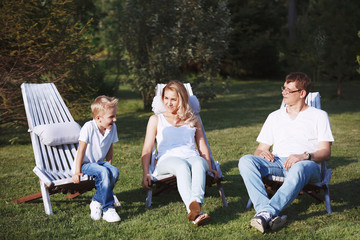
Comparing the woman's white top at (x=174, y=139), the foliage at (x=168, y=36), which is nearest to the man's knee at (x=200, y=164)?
the woman's white top at (x=174, y=139)

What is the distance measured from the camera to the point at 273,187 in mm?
4488

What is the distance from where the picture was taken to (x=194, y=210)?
13.0 feet

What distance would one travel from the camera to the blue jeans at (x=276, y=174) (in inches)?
154

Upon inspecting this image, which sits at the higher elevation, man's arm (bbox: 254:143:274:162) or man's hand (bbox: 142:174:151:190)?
man's arm (bbox: 254:143:274:162)

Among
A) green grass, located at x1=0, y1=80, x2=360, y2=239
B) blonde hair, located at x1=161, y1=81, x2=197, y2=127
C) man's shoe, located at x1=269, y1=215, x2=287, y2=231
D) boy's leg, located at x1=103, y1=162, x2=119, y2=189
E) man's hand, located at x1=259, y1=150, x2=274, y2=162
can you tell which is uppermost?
blonde hair, located at x1=161, y1=81, x2=197, y2=127

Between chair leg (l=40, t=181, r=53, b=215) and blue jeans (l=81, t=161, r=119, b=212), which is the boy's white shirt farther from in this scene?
chair leg (l=40, t=181, r=53, b=215)

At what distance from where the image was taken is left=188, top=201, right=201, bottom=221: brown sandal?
3957mm

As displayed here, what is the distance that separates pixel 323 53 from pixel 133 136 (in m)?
8.87

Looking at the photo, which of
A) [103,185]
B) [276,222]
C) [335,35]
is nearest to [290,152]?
[276,222]

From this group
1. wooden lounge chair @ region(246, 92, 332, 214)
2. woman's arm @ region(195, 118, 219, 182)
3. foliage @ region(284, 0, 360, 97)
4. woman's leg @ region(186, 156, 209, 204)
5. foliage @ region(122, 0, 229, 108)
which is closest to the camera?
woman's leg @ region(186, 156, 209, 204)

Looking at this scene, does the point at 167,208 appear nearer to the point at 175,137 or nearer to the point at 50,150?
the point at 175,137

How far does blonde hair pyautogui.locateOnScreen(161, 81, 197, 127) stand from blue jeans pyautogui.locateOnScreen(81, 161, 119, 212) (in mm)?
962

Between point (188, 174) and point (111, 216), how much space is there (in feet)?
2.71

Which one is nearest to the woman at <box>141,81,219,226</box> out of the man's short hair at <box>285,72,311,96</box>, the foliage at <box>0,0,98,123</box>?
the man's short hair at <box>285,72,311,96</box>
